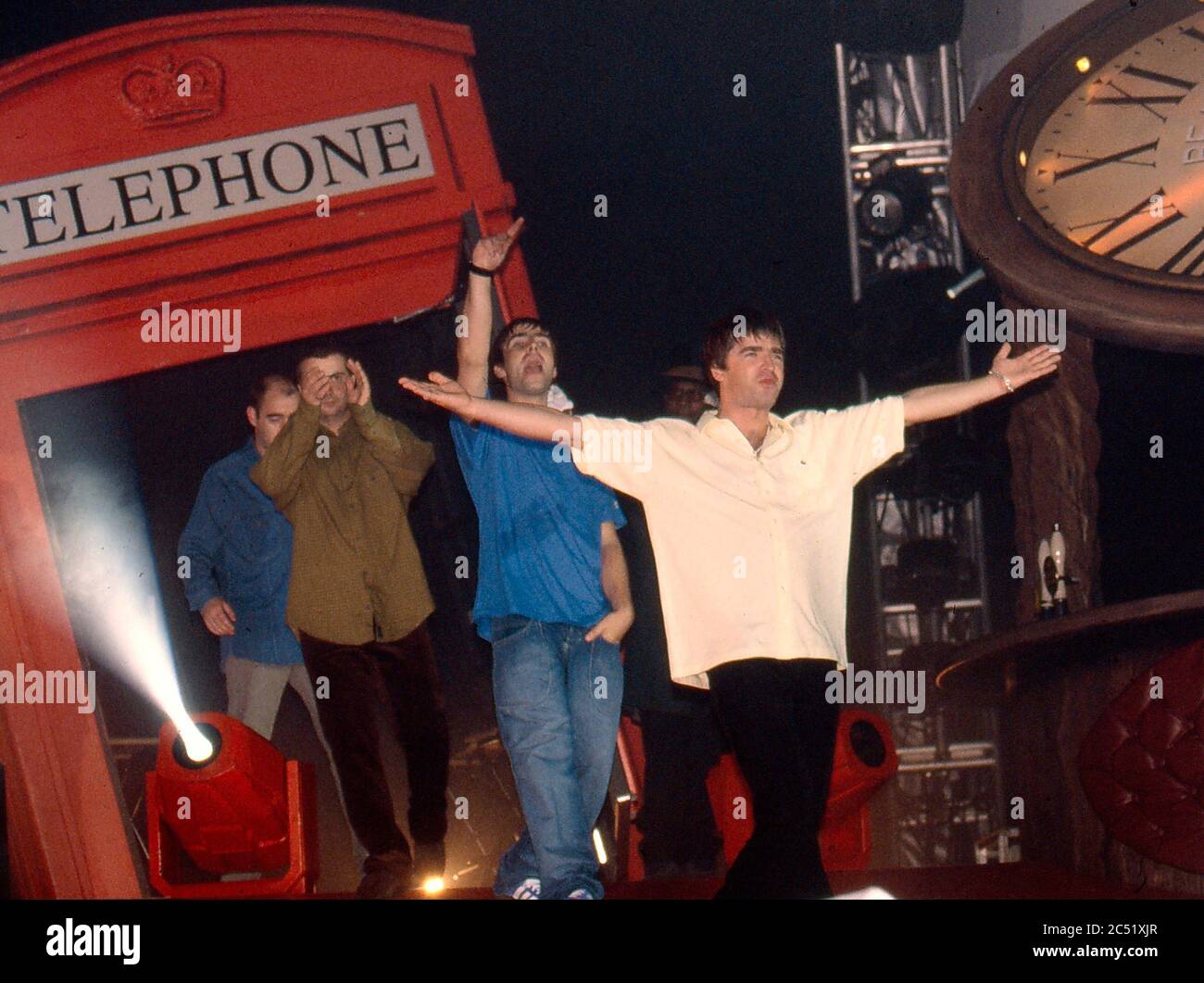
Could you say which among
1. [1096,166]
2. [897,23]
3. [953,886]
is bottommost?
[953,886]

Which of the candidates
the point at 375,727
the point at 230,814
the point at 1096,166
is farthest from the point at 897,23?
the point at 230,814

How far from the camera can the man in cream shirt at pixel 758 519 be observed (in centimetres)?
280

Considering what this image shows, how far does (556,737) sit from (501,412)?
75 cm

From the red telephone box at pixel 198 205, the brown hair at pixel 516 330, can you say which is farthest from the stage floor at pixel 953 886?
the red telephone box at pixel 198 205

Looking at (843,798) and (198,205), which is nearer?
(843,798)

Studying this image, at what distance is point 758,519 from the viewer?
298cm

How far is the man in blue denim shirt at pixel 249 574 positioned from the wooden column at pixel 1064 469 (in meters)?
2.05

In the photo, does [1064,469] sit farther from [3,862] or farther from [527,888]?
[3,862]
